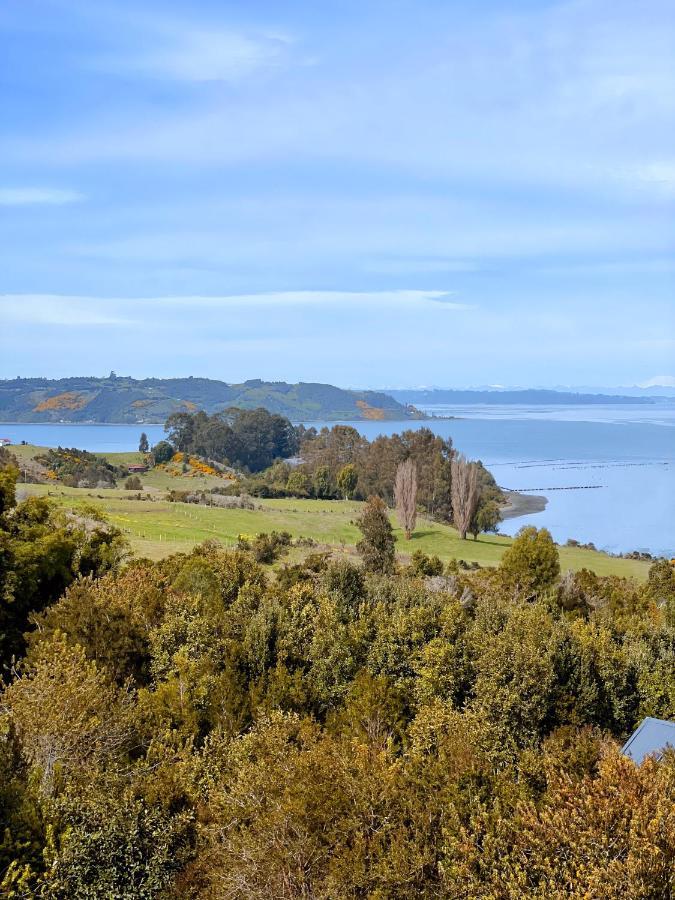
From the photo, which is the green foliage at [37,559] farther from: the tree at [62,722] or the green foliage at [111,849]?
the green foliage at [111,849]

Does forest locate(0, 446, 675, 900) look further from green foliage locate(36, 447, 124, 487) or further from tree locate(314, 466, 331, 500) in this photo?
tree locate(314, 466, 331, 500)

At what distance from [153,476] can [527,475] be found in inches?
2700

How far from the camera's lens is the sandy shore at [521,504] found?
8831 cm

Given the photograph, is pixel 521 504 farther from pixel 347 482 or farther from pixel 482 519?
Answer: pixel 482 519

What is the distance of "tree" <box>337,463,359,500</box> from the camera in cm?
8969

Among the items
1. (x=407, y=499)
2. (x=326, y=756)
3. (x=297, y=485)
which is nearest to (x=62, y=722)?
(x=326, y=756)

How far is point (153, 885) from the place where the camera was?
9.88 metres

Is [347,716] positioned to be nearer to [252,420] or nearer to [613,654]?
[613,654]

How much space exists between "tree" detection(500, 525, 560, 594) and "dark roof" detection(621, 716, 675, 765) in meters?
19.7

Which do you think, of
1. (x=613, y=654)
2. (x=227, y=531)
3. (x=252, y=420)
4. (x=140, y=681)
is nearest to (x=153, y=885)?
(x=140, y=681)

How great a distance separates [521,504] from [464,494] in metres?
40.6

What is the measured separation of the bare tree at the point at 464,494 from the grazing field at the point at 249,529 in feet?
4.76

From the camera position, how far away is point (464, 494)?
56.9m

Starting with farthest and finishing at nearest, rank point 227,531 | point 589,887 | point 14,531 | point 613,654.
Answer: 1. point 227,531
2. point 14,531
3. point 613,654
4. point 589,887
